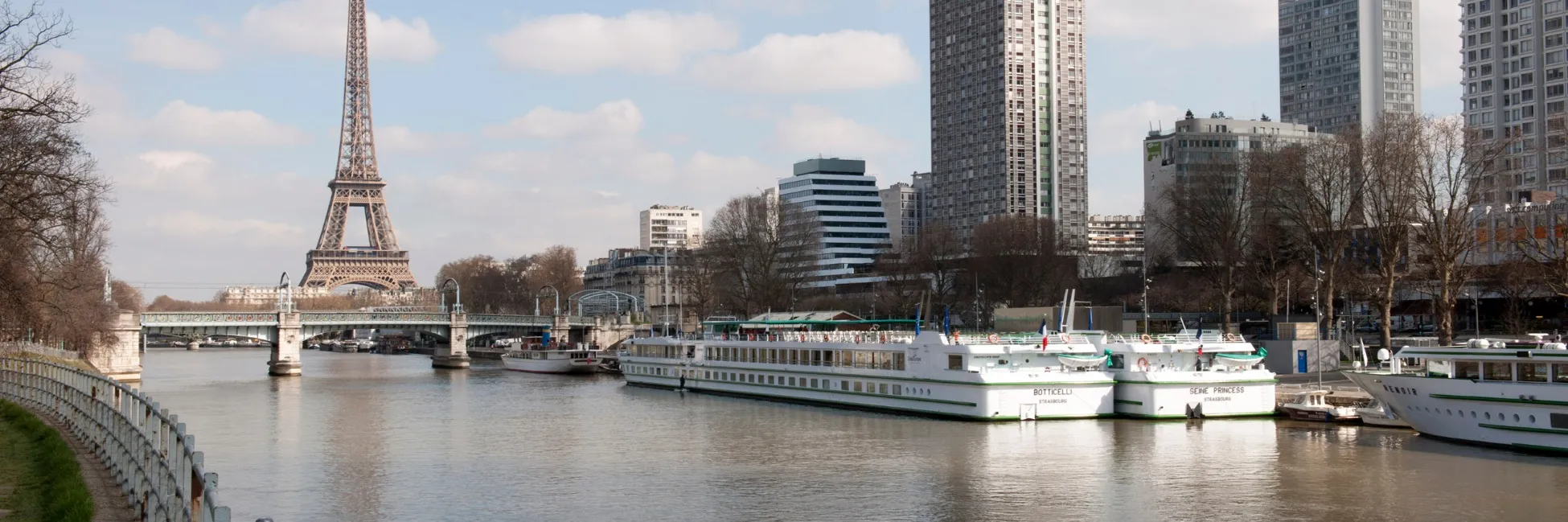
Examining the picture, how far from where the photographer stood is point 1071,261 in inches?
4375

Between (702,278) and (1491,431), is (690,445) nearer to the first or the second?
(1491,431)

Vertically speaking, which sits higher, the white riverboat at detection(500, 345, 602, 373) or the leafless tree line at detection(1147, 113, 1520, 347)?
the leafless tree line at detection(1147, 113, 1520, 347)

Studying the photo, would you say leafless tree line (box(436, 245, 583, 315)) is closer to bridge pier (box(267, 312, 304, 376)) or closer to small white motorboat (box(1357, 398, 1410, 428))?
bridge pier (box(267, 312, 304, 376))

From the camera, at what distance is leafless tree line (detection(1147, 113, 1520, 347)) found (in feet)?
202

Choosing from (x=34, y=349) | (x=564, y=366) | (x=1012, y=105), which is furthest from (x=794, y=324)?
(x=1012, y=105)

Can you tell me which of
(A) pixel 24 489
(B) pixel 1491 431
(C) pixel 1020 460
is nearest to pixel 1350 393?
(B) pixel 1491 431

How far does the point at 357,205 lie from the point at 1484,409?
17353cm

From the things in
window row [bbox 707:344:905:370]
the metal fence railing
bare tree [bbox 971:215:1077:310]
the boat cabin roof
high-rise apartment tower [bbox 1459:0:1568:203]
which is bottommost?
window row [bbox 707:344:905:370]

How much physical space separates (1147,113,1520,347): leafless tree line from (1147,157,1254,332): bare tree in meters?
0.12

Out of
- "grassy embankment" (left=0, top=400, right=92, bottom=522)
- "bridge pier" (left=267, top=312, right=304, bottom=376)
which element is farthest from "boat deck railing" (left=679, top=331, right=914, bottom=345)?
"bridge pier" (left=267, top=312, right=304, bottom=376)

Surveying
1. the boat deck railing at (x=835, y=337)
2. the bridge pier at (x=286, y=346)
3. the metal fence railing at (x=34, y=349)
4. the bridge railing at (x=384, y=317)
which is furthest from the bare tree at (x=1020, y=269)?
the metal fence railing at (x=34, y=349)

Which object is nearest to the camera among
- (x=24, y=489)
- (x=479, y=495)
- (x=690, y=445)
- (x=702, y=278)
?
(x=24, y=489)

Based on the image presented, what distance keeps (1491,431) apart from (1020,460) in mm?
13736

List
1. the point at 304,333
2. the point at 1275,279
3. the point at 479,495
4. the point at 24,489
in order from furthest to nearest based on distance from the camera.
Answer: the point at 304,333 → the point at 1275,279 → the point at 479,495 → the point at 24,489
